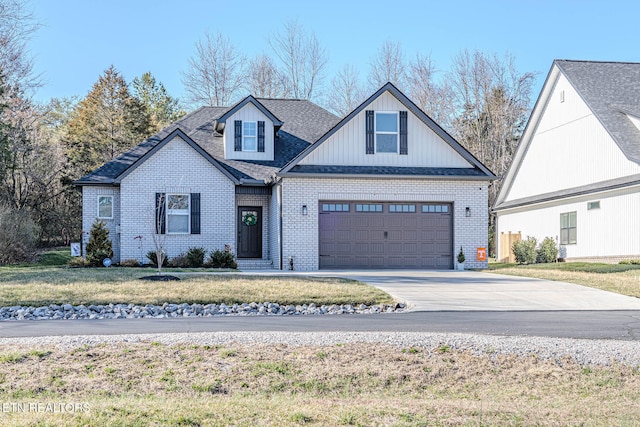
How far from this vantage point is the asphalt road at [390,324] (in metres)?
11.1

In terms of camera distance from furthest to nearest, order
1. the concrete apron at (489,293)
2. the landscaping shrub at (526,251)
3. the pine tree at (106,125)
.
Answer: the pine tree at (106,125), the landscaping shrub at (526,251), the concrete apron at (489,293)

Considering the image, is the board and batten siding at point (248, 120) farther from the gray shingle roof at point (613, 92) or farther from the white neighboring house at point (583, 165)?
the gray shingle roof at point (613, 92)

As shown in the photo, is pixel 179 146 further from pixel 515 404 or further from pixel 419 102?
pixel 419 102

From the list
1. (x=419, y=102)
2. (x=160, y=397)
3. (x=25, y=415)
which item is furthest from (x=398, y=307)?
(x=419, y=102)

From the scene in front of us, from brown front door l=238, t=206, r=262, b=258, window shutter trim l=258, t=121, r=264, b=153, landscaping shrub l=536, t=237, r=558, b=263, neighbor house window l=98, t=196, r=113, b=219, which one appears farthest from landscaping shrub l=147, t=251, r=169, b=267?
landscaping shrub l=536, t=237, r=558, b=263

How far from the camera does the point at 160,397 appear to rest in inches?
285

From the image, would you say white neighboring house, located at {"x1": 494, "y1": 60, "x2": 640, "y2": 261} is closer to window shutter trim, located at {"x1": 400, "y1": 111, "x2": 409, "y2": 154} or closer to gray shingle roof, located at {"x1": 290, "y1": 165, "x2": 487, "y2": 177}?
gray shingle roof, located at {"x1": 290, "y1": 165, "x2": 487, "y2": 177}

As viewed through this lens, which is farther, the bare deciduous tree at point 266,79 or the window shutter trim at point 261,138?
the bare deciduous tree at point 266,79

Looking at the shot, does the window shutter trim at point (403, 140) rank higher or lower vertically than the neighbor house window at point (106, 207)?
higher

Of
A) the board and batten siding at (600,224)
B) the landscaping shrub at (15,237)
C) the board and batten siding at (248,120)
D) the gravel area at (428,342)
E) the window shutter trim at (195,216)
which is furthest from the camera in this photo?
the board and batten siding at (248,120)

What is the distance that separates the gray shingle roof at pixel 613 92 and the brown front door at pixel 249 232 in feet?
45.8

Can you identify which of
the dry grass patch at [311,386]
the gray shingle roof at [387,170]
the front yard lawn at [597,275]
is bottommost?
the dry grass patch at [311,386]

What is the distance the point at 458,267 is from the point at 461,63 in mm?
23718

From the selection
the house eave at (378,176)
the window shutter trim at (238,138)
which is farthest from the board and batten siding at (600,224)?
the window shutter trim at (238,138)
